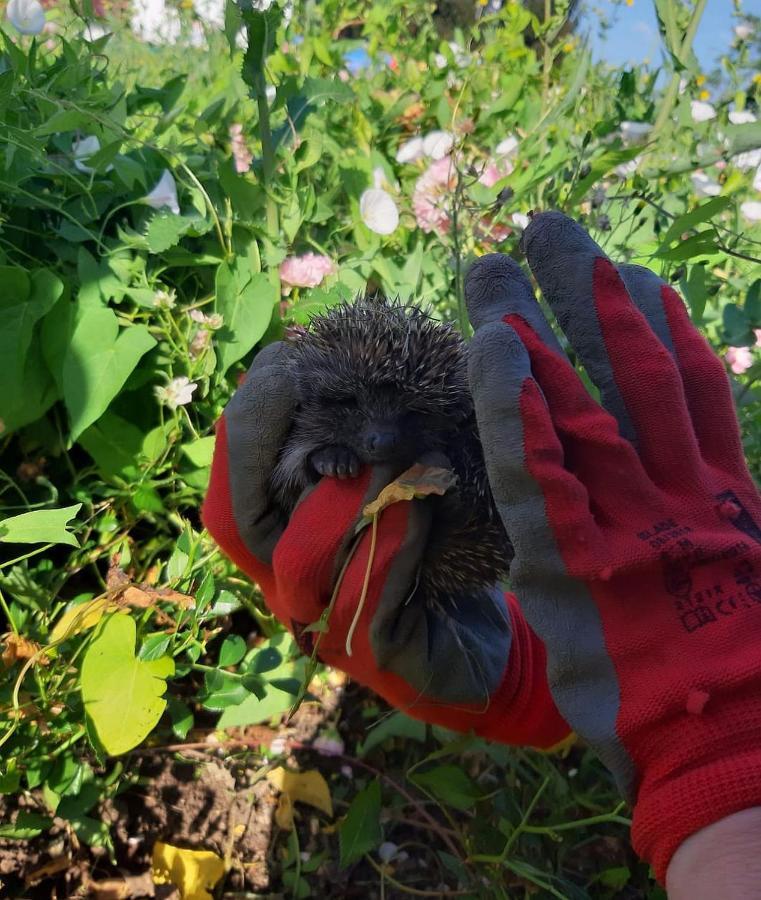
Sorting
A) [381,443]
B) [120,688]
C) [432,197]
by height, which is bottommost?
[120,688]

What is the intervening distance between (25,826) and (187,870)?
394mm

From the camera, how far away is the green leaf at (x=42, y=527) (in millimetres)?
1208

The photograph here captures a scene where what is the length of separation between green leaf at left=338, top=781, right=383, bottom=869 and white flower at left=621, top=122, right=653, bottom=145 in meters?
1.90

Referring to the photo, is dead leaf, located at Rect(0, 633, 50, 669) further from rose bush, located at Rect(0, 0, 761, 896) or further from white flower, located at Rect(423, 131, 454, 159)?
white flower, located at Rect(423, 131, 454, 159)

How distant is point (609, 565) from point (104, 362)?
1.29 m

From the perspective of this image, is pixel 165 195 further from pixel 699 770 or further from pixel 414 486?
pixel 699 770

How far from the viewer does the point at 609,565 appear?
3.25ft

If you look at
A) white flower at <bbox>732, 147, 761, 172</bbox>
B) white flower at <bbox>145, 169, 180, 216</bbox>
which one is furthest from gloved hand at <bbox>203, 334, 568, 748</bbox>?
white flower at <bbox>732, 147, 761, 172</bbox>

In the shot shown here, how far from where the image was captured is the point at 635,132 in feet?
7.00

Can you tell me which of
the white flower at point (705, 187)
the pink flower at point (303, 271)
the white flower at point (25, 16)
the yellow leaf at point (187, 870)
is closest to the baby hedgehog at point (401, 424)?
the pink flower at point (303, 271)

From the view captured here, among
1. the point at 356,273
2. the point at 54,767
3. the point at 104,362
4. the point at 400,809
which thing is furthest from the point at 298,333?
the point at 400,809

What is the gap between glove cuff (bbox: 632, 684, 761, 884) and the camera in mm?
887

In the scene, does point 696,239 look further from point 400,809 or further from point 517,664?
point 400,809

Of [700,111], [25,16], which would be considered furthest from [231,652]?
[700,111]
